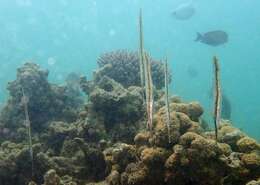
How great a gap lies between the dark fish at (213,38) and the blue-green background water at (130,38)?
12.0 metres

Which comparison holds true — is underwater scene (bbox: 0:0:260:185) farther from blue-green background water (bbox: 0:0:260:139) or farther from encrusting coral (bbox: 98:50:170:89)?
blue-green background water (bbox: 0:0:260:139)

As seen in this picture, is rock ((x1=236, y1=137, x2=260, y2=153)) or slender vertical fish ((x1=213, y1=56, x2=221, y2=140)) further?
rock ((x1=236, y1=137, x2=260, y2=153))

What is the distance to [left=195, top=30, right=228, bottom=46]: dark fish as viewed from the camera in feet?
40.4

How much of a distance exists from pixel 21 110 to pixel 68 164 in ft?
9.41

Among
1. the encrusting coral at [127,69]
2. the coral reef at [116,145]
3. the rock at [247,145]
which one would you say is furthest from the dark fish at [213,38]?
the rock at [247,145]

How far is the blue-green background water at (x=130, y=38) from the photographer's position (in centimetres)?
3603

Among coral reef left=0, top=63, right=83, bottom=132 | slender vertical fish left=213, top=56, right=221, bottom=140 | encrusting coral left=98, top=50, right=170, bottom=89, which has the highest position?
encrusting coral left=98, top=50, right=170, bottom=89

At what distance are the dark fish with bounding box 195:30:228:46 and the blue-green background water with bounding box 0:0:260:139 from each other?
12.0 m

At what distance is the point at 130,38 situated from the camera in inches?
1881

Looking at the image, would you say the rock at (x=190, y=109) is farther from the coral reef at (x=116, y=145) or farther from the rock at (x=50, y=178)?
the rock at (x=50, y=178)

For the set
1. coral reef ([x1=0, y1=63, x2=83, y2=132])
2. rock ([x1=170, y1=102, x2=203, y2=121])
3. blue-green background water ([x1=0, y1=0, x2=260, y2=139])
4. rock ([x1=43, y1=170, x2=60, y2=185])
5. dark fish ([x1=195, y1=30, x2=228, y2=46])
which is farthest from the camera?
blue-green background water ([x1=0, y1=0, x2=260, y2=139])

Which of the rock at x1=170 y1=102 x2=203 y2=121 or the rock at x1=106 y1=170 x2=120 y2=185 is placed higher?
the rock at x1=170 y1=102 x2=203 y2=121

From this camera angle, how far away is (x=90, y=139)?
19.8 feet

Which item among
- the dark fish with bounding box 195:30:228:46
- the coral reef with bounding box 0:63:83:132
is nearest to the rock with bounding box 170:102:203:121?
the coral reef with bounding box 0:63:83:132
